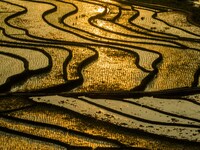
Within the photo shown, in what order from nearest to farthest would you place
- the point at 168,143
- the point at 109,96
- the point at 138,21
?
the point at 168,143
the point at 109,96
the point at 138,21

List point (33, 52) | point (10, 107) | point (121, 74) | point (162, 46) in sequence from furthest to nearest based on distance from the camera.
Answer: point (162, 46)
point (33, 52)
point (121, 74)
point (10, 107)

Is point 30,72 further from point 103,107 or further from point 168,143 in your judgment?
point 168,143

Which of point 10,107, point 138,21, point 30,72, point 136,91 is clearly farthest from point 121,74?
point 138,21

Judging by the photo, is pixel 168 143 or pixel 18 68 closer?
pixel 168 143

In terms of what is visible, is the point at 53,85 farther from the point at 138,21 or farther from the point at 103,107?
the point at 138,21

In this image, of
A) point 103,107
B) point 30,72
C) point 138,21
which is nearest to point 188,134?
point 103,107

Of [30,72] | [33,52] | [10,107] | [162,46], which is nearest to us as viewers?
[10,107]
